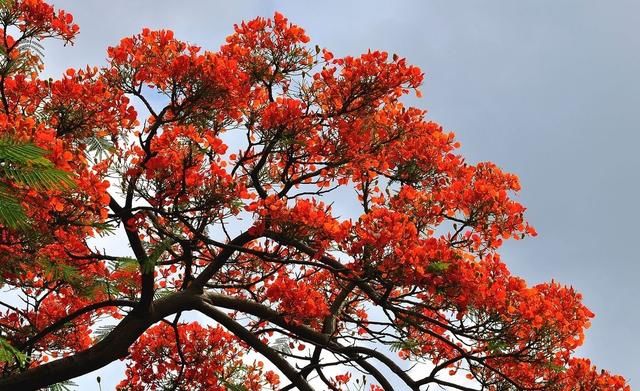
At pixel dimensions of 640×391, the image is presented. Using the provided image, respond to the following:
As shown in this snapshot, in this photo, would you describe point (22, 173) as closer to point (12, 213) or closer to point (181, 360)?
point (12, 213)

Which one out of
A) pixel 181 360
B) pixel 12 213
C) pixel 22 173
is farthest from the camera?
pixel 181 360

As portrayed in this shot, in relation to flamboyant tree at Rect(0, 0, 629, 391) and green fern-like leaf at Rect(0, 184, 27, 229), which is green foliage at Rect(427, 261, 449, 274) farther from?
green fern-like leaf at Rect(0, 184, 27, 229)

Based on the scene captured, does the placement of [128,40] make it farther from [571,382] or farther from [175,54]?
[571,382]

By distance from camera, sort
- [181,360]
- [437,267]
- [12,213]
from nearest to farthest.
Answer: [12,213] < [437,267] < [181,360]

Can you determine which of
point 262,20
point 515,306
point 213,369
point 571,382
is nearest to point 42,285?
point 213,369

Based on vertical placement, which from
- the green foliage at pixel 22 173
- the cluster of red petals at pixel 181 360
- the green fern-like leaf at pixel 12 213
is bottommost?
the green fern-like leaf at pixel 12 213

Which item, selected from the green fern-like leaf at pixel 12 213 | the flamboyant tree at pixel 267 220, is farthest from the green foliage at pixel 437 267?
the green fern-like leaf at pixel 12 213

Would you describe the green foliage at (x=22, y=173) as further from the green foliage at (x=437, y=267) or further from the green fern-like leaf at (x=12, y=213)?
the green foliage at (x=437, y=267)

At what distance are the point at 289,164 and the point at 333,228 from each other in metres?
1.73

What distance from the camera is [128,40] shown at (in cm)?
634

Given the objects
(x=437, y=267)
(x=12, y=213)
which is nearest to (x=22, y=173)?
(x=12, y=213)

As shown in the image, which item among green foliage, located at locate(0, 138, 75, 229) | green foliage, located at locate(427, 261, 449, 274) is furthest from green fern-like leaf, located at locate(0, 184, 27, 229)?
green foliage, located at locate(427, 261, 449, 274)

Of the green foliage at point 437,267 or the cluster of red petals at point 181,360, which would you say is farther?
the cluster of red petals at point 181,360

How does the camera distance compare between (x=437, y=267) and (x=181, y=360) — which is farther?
(x=181, y=360)
